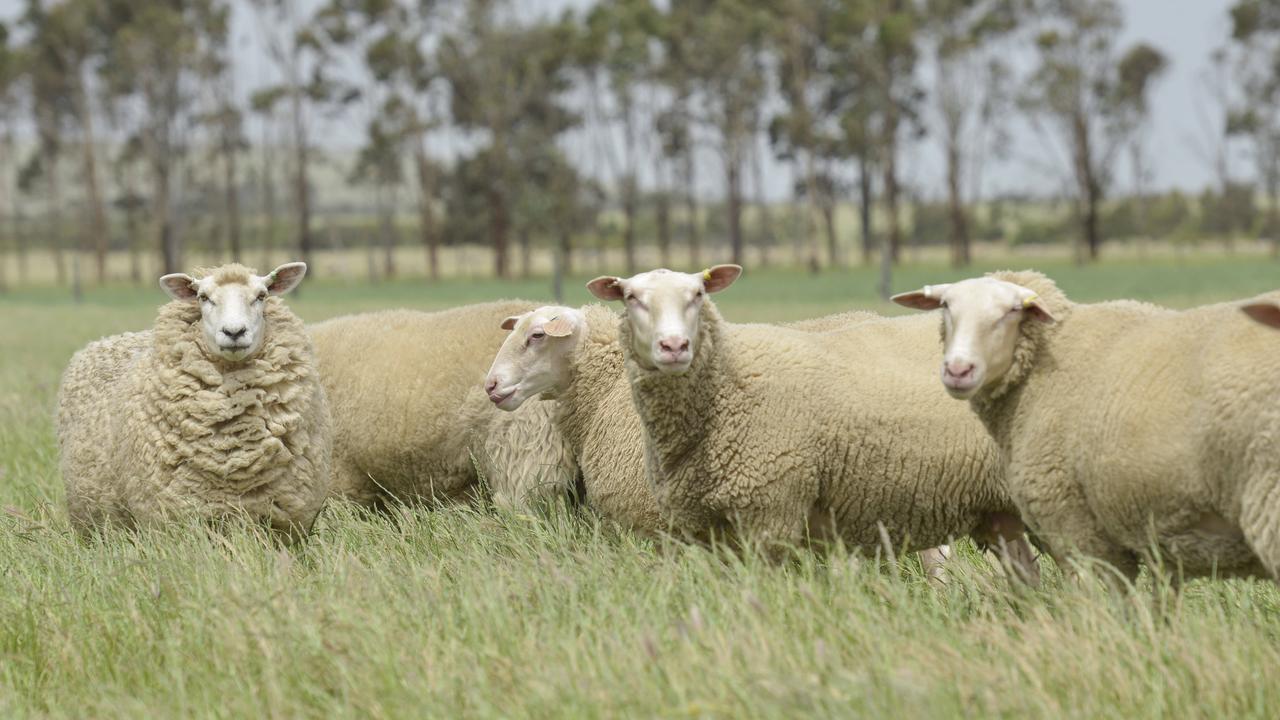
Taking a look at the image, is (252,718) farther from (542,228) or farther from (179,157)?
(179,157)

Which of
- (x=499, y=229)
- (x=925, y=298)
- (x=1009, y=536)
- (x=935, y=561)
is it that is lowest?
(x=935, y=561)

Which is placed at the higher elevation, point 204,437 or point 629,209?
point 629,209

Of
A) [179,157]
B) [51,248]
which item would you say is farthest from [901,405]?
[51,248]

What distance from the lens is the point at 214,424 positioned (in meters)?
5.52

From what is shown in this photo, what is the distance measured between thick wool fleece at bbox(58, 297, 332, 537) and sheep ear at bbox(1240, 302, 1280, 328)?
12.3ft

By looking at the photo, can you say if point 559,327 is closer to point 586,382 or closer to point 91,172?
point 586,382

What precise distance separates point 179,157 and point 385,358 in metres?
55.3

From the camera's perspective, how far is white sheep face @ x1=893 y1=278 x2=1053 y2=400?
3.96 metres

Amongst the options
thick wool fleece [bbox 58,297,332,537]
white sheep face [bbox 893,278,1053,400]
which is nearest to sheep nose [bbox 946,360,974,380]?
white sheep face [bbox 893,278,1053,400]

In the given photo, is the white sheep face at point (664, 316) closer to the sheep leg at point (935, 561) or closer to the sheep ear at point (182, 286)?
the sheep leg at point (935, 561)

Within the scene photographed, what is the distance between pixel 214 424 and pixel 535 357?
1390 millimetres

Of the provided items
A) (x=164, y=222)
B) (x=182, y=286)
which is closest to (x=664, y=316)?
(x=182, y=286)

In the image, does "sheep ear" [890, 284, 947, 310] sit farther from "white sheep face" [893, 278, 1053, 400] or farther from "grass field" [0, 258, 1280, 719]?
"grass field" [0, 258, 1280, 719]

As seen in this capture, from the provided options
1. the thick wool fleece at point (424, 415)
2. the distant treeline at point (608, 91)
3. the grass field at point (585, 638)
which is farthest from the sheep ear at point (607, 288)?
the distant treeline at point (608, 91)
